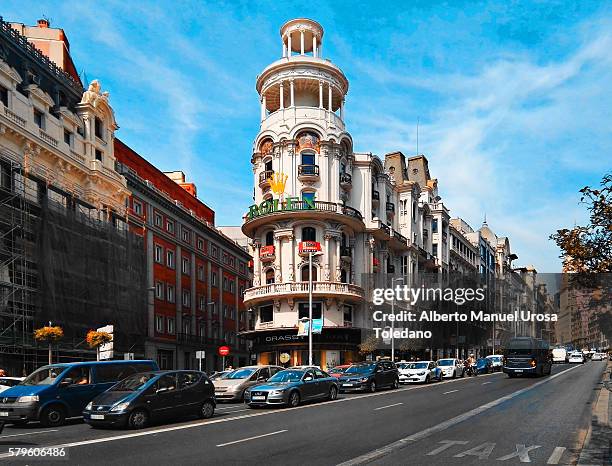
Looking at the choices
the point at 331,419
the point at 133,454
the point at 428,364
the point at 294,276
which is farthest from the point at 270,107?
the point at 133,454

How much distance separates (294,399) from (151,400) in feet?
23.1

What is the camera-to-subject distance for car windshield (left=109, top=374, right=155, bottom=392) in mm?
17625

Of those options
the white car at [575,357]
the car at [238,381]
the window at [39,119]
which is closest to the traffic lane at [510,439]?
the car at [238,381]

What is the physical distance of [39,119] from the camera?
41.2 metres

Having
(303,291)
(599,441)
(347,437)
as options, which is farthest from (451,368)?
(599,441)

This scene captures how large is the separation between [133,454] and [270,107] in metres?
54.9

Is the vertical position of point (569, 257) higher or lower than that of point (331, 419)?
higher

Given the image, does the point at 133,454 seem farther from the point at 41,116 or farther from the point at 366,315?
the point at 366,315

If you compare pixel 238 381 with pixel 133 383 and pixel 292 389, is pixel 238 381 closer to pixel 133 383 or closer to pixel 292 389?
pixel 292 389

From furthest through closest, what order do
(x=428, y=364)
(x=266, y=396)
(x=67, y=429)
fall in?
(x=428, y=364)
(x=266, y=396)
(x=67, y=429)

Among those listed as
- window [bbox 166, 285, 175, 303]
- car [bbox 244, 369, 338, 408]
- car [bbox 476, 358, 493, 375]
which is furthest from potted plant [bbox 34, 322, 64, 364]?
car [bbox 476, 358, 493, 375]

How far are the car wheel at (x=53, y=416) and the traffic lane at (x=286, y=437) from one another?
4.37 metres

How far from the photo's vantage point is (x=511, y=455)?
12.0 m

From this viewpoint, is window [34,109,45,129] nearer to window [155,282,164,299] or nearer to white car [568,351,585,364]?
window [155,282,164,299]
